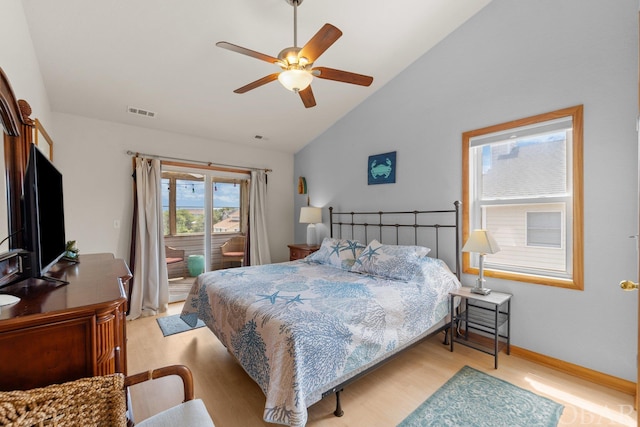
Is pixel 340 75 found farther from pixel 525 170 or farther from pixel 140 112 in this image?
pixel 140 112

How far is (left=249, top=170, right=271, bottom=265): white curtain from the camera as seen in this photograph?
453 cm

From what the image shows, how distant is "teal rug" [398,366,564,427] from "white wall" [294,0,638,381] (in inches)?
26.0

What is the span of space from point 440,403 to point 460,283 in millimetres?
1286

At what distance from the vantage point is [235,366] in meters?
2.40

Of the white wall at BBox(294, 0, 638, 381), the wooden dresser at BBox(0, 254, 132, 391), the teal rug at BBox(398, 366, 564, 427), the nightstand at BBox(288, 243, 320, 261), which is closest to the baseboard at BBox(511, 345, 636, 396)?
the white wall at BBox(294, 0, 638, 381)

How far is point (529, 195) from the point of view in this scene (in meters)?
2.56

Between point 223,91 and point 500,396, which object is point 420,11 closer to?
point 223,91

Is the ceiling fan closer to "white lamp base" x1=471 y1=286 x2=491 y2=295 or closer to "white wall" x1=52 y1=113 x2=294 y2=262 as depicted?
"white lamp base" x1=471 y1=286 x2=491 y2=295

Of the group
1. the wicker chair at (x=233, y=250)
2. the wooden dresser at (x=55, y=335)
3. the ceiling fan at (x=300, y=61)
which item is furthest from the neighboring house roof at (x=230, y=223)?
the wooden dresser at (x=55, y=335)

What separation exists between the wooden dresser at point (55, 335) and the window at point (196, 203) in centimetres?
298

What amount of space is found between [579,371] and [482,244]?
1.18 m

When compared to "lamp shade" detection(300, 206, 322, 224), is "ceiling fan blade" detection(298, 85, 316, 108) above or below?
above

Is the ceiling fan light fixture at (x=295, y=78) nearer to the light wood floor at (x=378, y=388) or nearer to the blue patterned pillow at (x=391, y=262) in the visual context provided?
the blue patterned pillow at (x=391, y=262)

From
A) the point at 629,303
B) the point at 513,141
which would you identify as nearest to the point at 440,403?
the point at 629,303
